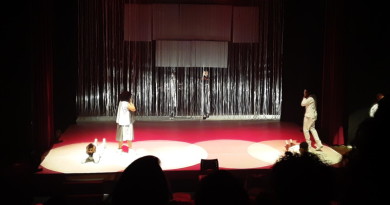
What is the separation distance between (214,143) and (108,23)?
4465 millimetres

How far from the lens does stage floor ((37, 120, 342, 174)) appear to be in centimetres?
727

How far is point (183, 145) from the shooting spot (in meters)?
8.79

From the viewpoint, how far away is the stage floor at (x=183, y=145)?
727cm

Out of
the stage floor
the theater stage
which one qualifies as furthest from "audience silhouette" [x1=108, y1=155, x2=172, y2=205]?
the stage floor

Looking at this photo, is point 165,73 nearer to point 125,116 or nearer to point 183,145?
point 183,145

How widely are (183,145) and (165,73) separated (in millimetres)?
3357

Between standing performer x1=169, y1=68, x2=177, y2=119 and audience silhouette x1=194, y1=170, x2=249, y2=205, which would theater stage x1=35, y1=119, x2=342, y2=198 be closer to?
standing performer x1=169, y1=68, x2=177, y2=119

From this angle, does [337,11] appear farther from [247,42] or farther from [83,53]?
[83,53]

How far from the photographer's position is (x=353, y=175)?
1.37 meters

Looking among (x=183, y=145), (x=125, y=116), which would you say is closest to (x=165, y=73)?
(x=183, y=145)

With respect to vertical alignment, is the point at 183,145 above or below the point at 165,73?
below

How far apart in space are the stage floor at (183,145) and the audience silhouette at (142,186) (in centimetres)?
499

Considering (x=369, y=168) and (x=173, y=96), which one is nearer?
(x=369, y=168)

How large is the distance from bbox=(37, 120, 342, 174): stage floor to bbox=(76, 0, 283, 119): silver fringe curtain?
521 mm
